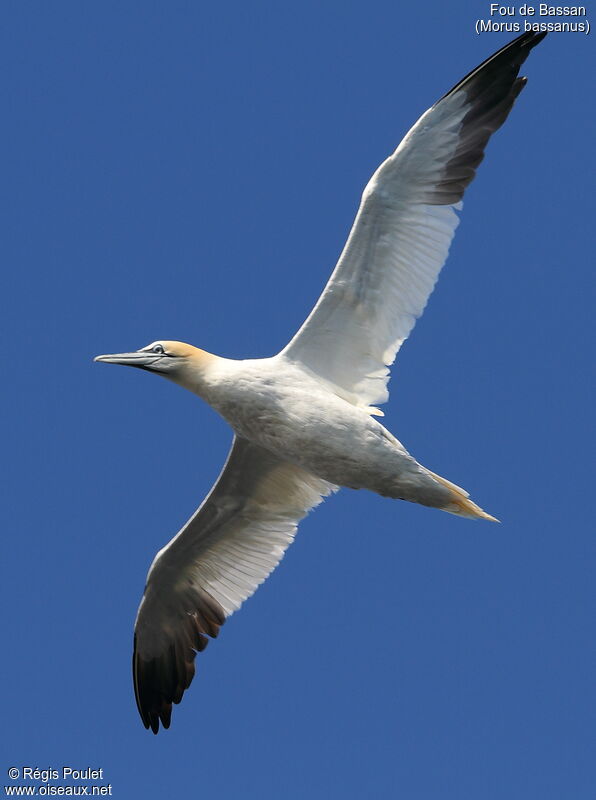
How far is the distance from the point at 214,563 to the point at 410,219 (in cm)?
416

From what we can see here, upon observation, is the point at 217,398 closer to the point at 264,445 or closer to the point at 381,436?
the point at 264,445

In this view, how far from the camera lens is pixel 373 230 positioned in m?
13.2

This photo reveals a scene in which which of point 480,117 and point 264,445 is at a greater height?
point 480,117

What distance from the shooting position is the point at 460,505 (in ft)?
44.4

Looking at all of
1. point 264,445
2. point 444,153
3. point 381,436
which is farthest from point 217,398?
point 444,153

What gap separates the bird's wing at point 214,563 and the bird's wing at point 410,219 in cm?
173

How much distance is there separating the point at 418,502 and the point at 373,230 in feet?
8.13

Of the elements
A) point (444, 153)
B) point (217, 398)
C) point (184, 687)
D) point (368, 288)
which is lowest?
point (184, 687)

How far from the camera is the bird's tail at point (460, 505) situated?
13438mm

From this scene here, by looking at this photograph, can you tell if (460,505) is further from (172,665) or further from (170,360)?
(172,665)

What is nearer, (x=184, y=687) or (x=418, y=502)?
(x=418, y=502)

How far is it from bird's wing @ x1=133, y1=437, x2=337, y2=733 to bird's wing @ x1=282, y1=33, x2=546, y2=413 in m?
1.73

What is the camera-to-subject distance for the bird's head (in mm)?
13586

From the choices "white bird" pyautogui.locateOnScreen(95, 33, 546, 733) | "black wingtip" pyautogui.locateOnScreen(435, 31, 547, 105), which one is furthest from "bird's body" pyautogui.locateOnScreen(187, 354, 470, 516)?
"black wingtip" pyautogui.locateOnScreen(435, 31, 547, 105)
